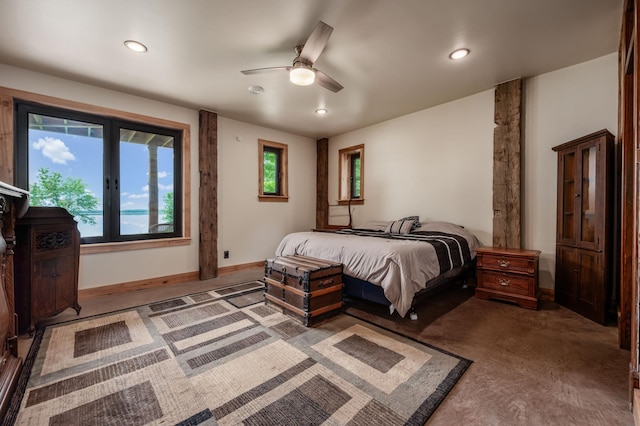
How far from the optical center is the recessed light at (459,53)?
2.52 metres

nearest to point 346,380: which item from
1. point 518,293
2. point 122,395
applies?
point 122,395

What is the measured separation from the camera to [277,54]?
255 centimetres

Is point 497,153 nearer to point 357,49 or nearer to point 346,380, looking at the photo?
point 357,49

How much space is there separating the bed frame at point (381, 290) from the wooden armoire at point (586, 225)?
920 millimetres

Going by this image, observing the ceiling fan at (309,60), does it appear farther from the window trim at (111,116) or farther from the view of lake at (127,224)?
the view of lake at (127,224)

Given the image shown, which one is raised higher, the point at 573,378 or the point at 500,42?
the point at 500,42

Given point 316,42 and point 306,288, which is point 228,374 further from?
point 316,42

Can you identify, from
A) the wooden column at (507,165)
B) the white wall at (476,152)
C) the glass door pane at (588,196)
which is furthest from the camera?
the wooden column at (507,165)

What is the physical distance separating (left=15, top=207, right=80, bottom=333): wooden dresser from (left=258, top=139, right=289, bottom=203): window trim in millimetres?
2621

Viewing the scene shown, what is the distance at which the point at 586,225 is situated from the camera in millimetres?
2498

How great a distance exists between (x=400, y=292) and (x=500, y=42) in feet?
7.73

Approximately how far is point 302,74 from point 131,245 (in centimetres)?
294

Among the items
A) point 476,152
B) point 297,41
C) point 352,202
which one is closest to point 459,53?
point 476,152

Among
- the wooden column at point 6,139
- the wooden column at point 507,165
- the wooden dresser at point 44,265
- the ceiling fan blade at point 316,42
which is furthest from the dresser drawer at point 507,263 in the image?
the wooden column at point 6,139
